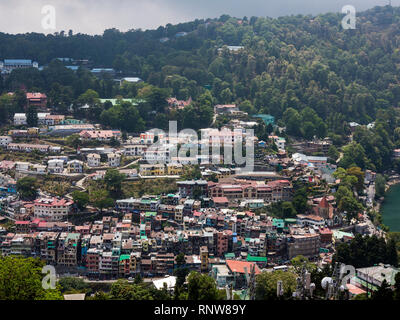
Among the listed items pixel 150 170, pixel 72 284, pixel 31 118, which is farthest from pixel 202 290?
pixel 31 118

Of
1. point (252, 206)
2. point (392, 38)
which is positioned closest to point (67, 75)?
point (252, 206)

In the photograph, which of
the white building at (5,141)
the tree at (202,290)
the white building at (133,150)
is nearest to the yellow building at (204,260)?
the tree at (202,290)

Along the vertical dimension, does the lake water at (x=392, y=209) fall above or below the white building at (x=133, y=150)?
below

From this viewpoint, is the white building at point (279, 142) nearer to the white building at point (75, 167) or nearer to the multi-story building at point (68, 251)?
the white building at point (75, 167)

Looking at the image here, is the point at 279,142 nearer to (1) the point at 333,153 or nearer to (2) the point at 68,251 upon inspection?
(1) the point at 333,153

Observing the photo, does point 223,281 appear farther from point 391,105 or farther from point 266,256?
point 391,105

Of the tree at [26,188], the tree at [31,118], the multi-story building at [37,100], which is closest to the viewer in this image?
the tree at [26,188]
